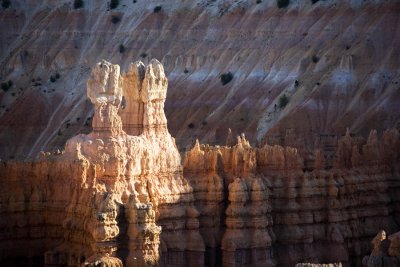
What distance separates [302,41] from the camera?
109 metres

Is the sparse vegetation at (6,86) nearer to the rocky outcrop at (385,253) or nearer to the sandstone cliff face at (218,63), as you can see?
the sandstone cliff face at (218,63)

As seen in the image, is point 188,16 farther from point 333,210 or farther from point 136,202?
point 136,202

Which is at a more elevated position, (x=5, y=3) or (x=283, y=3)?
(x=5, y=3)

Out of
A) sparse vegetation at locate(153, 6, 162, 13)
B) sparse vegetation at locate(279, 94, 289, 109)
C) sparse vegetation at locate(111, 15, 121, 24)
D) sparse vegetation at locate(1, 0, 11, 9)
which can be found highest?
sparse vegetation at locate(1, 0, 11, 9)

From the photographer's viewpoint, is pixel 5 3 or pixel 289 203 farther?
pixel 5 3

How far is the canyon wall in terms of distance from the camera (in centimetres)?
6569

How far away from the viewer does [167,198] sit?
228 ft

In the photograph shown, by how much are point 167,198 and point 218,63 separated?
45.0 m

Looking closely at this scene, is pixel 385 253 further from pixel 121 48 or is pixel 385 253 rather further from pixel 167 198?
pixel 121 48

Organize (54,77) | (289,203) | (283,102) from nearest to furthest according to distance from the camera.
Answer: (289,203), (283,102), (54,77)

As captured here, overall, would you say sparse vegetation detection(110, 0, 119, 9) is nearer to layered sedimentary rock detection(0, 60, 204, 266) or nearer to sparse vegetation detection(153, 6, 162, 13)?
sparse vegetation detection(153, 6, 162, 13)

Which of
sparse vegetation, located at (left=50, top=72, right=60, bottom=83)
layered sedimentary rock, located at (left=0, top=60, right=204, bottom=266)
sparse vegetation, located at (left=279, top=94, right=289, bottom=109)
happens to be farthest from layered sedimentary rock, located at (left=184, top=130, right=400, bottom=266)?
sparse vegetation, located at (left=50, top=72, right=60, bottom=83)

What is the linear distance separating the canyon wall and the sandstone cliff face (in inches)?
494

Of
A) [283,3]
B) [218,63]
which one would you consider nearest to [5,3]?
[218,63]
